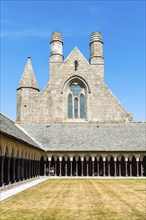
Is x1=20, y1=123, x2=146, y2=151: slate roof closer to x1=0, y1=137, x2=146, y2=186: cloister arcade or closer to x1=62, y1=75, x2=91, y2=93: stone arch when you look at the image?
x1=0, y1=137, x2=146, y2=186: cloister arcade

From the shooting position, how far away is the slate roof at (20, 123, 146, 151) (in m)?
42.7

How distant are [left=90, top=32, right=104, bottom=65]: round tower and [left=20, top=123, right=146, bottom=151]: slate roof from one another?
40.2 ft

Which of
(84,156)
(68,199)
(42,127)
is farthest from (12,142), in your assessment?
(42,127)

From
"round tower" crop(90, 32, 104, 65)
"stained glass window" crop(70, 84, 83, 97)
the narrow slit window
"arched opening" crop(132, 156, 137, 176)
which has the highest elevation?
"round tower" crop(90, 32, 104, 65)

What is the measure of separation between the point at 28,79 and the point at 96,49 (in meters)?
12.5

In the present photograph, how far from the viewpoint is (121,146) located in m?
42.6

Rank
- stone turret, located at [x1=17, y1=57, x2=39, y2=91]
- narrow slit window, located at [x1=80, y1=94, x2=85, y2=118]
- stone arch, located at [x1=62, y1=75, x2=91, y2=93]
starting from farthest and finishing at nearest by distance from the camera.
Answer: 1. narrow slit window, located at [x1=80, y1=94, x2=85, y2=118]
2. stone arch, located at [x1=62, y1=75, x2=91, y2=93]
3. stone turret, located at [x1=17, y1=57, x2=39, y2=91]

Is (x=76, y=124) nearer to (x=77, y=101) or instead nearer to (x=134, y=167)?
(x=77, y=101)

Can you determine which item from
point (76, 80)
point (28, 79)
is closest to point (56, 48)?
point (76, 80)

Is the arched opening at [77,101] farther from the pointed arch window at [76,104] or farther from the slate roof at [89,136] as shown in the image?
the slate roof at [89,136]

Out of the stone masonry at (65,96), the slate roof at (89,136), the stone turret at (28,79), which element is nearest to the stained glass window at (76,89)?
the stone masonry at (65,96)

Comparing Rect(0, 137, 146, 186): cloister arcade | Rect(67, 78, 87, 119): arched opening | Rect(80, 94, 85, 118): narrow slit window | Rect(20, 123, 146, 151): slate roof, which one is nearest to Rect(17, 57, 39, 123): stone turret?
Rect(20, 123, 146, 151): slate roof

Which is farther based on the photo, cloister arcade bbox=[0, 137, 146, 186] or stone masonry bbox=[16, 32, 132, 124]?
stone masonry bbox=[16, 32, 132, 124]

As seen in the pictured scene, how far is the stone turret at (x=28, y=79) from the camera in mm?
52562
